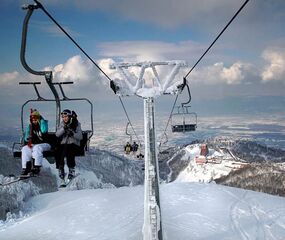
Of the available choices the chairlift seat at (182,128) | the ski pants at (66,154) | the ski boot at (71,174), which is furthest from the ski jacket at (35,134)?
the chairlift seat at (182,128)

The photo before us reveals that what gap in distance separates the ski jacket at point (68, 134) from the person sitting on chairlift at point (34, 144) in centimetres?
46

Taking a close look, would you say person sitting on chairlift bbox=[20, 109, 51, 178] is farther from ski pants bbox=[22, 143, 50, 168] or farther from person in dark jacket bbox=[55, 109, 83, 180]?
person in dark jacket bbox=[55, 109, 83, 180]

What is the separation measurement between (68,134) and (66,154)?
64 cm

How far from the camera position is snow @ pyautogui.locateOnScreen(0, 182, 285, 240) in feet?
78.5

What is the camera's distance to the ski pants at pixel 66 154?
12648 millimetres

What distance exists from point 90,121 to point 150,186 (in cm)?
293

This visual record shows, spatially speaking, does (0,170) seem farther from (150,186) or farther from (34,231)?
(150,186)

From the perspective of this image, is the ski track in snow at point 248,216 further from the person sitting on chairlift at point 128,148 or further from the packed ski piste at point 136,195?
the person sitting on chairlift at point 128,148

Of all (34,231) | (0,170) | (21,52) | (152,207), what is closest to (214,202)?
(34,231)

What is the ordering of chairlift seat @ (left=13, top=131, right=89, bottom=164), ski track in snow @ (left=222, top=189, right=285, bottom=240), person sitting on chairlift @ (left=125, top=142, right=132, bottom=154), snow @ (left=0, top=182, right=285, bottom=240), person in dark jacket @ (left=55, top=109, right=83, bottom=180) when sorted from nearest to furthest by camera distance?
person in dark jacket @ (left=55, top=109, right=83, bottom=180), chairlift seat @ (left=13, top=131, right=89, bottom=164), ski track in snow @ (left=222, top=189, right=285, bottom=240), snow @ (left=0, top=182, right=285, bottom=240), person sitting on chairlift @ (left=125, top=142, right=132, bottom=154)

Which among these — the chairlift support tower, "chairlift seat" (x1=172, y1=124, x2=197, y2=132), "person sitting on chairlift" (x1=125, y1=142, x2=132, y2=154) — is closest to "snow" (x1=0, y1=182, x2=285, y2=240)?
"person sitting on chairlift" (x1=125, y1=142, x2=132, y2=154)

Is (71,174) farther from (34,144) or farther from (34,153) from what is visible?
(34,144)

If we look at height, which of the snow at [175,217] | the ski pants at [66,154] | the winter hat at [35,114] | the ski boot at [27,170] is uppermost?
the winter hat at [35,114]

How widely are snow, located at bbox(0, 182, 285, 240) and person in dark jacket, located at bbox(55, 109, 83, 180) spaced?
1186 cm
